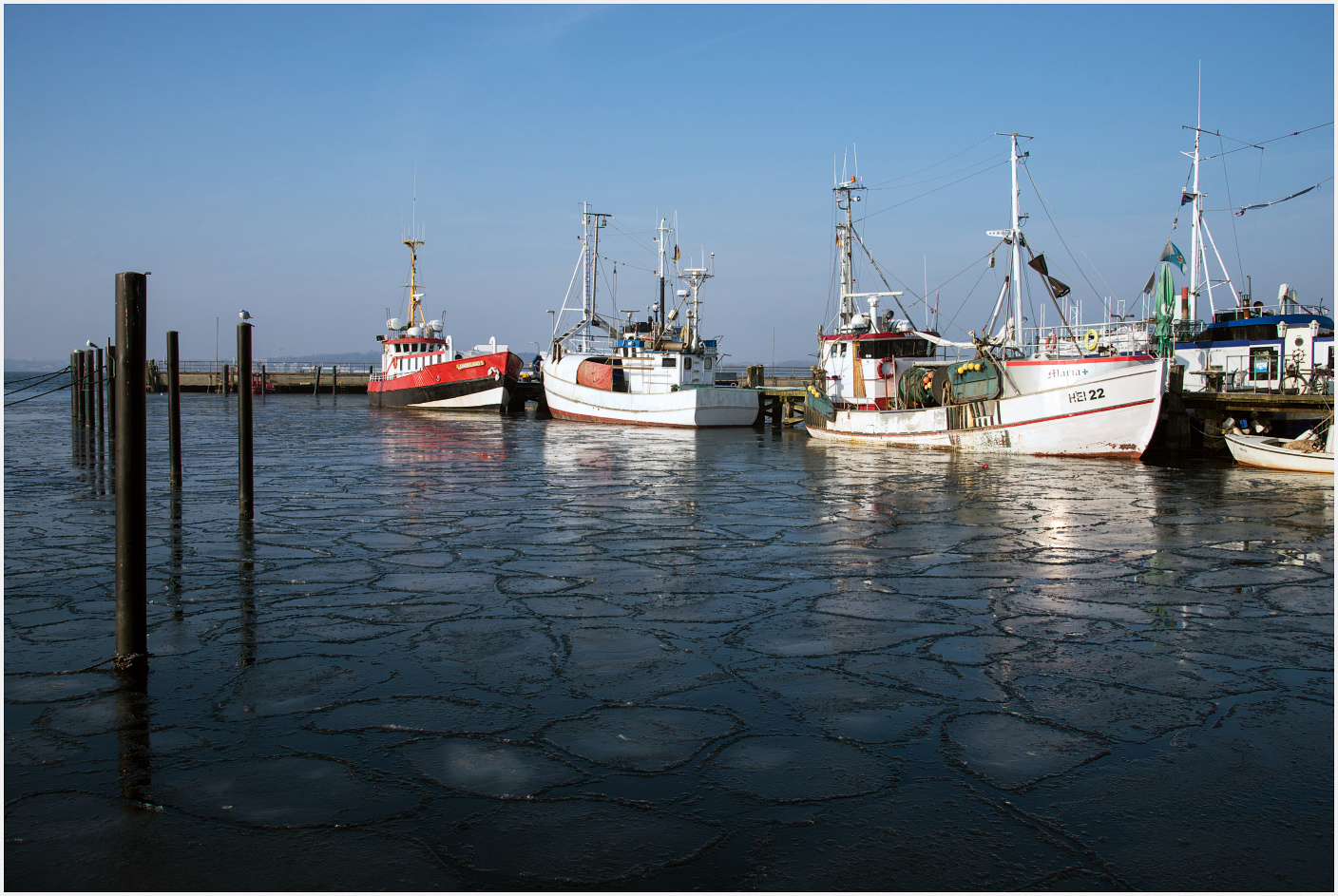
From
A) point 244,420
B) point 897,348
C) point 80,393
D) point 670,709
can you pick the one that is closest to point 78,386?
point 80,393

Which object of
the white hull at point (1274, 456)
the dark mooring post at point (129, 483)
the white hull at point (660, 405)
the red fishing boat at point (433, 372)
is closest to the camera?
the dark mooring post at point (129, 483)

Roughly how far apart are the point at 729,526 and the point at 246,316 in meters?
6.47

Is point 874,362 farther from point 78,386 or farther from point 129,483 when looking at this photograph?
point 129,483

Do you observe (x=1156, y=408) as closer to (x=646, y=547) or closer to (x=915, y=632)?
(x=646, y=547)

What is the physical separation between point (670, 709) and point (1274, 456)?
18350 millimetres

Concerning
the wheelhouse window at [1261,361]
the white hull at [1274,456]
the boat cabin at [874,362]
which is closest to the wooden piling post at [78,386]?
the boat cabin at [874,362]

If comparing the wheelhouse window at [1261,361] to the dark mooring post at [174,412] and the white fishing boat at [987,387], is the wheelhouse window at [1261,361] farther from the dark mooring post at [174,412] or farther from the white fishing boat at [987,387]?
the dark mooring post at [174,412]

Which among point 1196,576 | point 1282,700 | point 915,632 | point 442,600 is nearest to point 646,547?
point 442,600

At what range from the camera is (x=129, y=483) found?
18.0 ft

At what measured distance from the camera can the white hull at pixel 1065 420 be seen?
20297 mm

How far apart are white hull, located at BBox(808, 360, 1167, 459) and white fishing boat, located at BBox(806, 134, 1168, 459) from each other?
0.02 metres

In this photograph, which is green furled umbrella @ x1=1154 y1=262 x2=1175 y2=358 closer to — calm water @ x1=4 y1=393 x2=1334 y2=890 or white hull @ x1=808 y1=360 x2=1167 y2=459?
white hull @ x1=808 y1=360 x2=1167 y2=459

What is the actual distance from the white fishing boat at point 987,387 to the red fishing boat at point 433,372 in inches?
676

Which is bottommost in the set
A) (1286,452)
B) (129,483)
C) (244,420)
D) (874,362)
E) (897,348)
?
(1286,452)
